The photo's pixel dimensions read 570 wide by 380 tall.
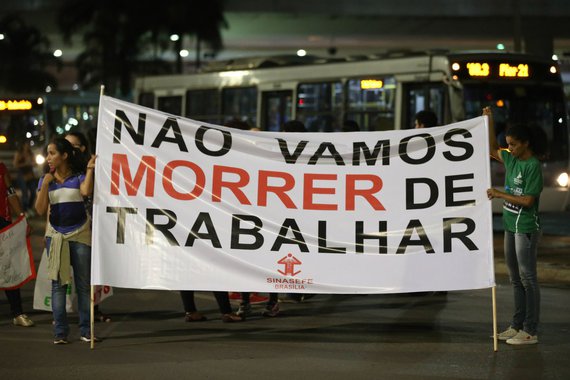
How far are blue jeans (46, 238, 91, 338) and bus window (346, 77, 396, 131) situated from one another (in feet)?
33.8

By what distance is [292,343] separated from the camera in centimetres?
888

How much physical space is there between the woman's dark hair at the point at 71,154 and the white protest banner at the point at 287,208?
1.17 ft

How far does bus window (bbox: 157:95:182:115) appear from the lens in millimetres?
24016

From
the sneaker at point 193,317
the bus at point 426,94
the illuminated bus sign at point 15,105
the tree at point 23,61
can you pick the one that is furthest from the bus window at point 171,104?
the tree at point 23,61

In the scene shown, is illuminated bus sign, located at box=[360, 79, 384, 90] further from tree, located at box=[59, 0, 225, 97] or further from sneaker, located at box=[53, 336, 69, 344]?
tree, located at box=[59, 0, 225, 97]

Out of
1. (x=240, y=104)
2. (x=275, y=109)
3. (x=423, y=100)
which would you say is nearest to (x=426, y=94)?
(x=423, y=100)

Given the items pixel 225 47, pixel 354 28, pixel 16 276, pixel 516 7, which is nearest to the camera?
pixel 16 276

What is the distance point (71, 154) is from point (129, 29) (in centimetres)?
4542

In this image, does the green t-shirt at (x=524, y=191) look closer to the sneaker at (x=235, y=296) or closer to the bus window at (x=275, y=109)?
the sneaker at (x=235, y=296)

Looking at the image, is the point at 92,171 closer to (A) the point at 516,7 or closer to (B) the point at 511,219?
(B) the point at 511,219

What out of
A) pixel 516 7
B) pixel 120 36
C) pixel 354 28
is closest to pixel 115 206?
pixel 516 7

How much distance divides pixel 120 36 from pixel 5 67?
55.0 ft

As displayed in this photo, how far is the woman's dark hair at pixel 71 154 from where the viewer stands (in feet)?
29.1

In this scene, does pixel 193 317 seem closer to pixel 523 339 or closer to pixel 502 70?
pixel 523 339
